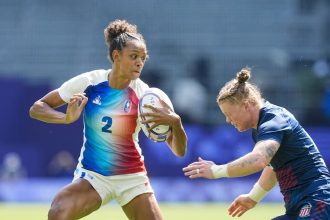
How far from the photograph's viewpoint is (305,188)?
6363 millimetres

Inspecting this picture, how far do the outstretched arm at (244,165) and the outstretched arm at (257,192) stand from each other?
1028 mm

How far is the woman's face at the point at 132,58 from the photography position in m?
7.40

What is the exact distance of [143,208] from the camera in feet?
24.0

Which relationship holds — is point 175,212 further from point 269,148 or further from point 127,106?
point 269,148

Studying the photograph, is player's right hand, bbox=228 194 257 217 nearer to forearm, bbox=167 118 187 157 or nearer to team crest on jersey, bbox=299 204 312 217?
forearm, bbox=167 118 187 157

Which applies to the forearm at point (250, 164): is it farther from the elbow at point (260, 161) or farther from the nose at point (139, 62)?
the nose at point (139, 62)

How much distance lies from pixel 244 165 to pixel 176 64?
1699 cm

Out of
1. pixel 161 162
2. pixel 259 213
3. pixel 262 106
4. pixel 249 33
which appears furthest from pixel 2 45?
pixel 262 106

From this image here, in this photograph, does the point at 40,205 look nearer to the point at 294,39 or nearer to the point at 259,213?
the point at 259,213

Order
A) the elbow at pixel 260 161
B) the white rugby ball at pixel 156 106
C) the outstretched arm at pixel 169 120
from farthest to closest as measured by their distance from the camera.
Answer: the white rugby ball at pixel 156 106, the outstretched arm at pixel 169 120, the elbow at pixel 260 161

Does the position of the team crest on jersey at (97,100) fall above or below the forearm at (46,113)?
above

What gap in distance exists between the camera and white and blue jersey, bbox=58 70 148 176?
7492mm

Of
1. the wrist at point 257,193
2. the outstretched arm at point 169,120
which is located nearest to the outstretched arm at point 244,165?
the outstretched arm at point 169,120

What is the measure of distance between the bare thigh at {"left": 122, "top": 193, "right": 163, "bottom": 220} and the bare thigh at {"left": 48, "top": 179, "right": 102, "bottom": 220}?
292mm
